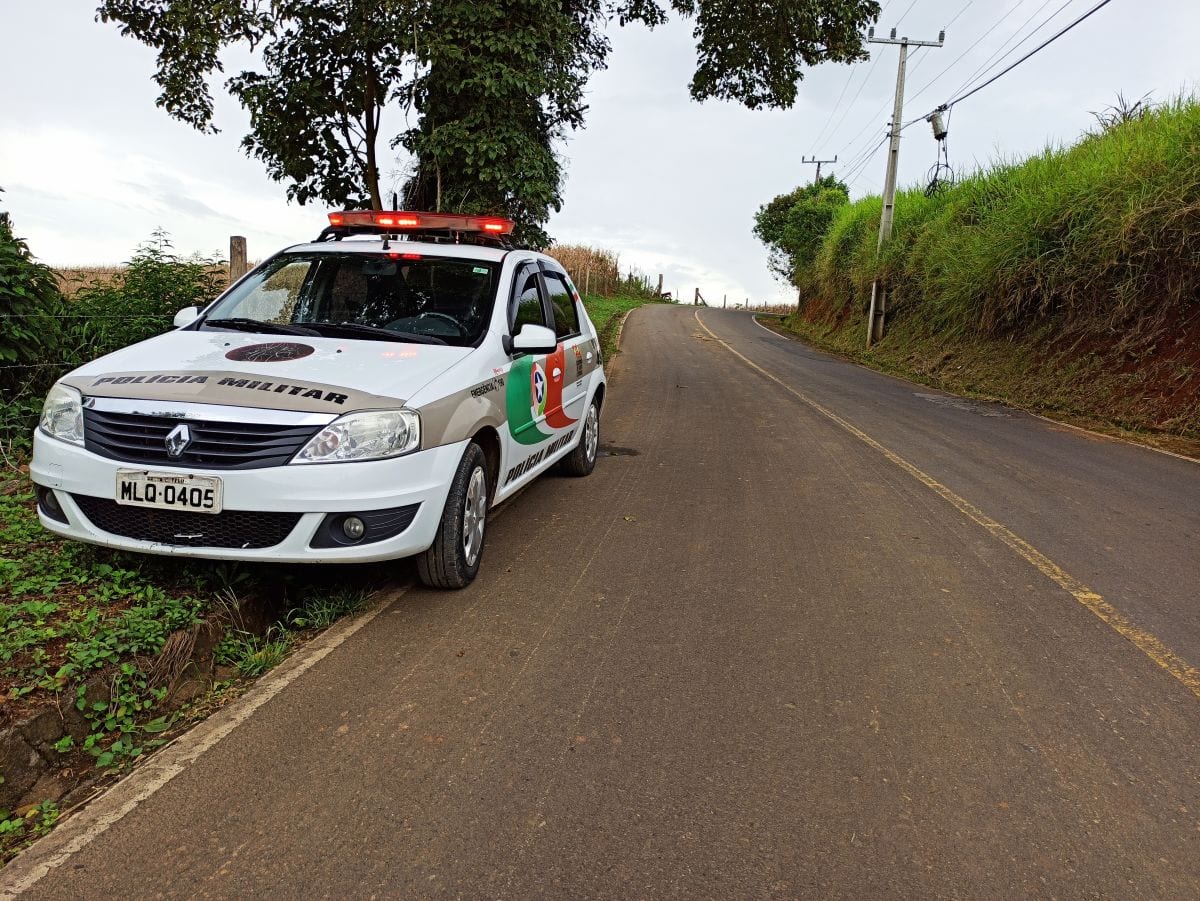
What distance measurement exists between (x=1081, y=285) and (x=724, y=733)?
1426 centimetres

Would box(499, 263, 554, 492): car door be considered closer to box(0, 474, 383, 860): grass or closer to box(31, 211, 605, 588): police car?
box(31, 211, 605, 588): police car

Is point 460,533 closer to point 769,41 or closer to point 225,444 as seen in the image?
point 225,444

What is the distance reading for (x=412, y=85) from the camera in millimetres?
10266

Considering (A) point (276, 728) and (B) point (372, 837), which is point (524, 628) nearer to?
(A) point (276, 728)

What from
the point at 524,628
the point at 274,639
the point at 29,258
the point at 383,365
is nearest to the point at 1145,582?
the point at 524,628

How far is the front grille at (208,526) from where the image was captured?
11.7 feet

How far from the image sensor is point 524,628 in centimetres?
389

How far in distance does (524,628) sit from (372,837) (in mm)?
1532

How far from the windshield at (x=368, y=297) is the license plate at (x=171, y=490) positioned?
1.37 m

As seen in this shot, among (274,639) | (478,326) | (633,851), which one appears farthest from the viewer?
(478,326)

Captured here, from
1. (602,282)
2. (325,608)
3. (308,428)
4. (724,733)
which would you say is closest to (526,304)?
(308,428)

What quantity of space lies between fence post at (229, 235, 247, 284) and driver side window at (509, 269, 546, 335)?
4.71 metres

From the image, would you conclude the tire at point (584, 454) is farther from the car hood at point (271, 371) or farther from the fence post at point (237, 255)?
the fence post at point (237, 255)

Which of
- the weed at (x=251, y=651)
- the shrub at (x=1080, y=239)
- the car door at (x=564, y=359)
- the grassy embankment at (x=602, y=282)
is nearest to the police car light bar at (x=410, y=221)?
the car door at (x=564, y=359)
